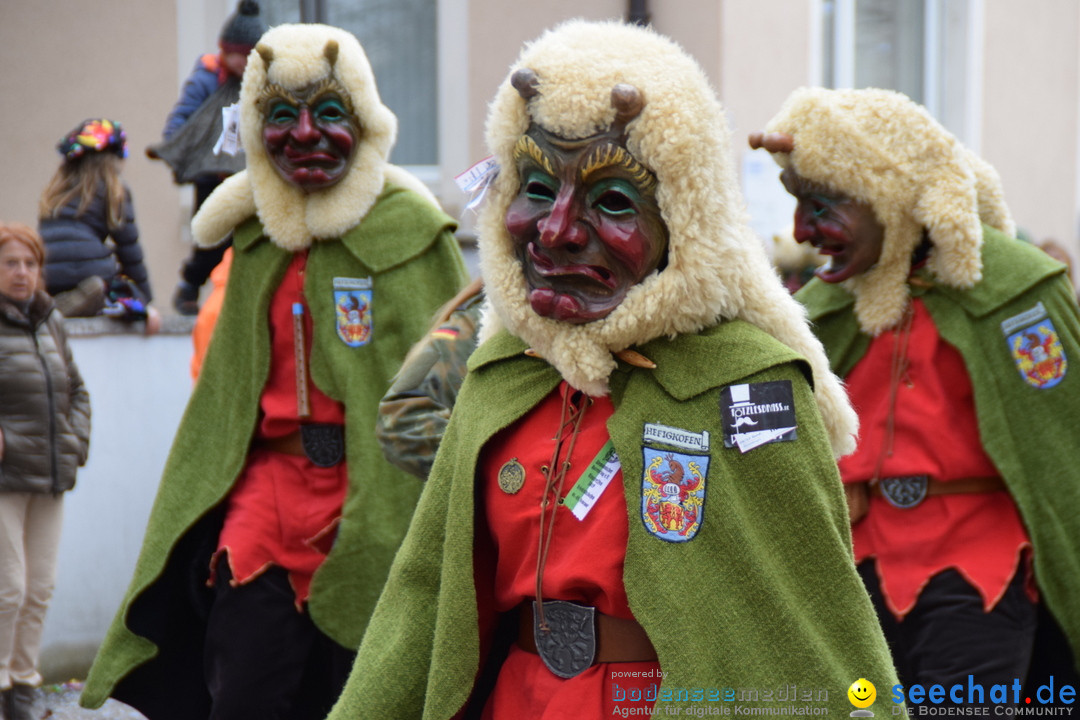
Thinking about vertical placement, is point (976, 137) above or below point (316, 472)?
above

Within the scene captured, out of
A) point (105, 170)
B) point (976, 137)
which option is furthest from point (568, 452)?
point (976, 137)

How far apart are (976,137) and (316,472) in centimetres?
838

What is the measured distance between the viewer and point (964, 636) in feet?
13.7

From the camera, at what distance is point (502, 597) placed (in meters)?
2.79

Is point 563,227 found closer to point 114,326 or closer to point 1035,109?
point 114,326

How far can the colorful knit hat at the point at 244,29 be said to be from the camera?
6641 millimetres

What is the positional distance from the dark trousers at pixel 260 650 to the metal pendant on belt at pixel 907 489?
182 centimetres

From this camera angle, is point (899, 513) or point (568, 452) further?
point (899, 513)

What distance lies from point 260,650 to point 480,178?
2087mm

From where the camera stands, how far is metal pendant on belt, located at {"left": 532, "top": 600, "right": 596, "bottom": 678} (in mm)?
2619

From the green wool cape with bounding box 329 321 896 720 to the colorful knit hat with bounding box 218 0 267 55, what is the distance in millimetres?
4510

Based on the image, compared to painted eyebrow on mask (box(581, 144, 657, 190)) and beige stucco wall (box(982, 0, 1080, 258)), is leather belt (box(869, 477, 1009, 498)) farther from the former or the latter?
beige stucco wall (box(982, 0, 1080, 258))

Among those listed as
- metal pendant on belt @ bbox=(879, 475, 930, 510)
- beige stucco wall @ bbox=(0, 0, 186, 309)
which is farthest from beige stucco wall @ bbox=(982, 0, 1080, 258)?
metal pendant on belt @ bbox=(879, 475, 930, 510)

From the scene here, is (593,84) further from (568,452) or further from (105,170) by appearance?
(105,170)
